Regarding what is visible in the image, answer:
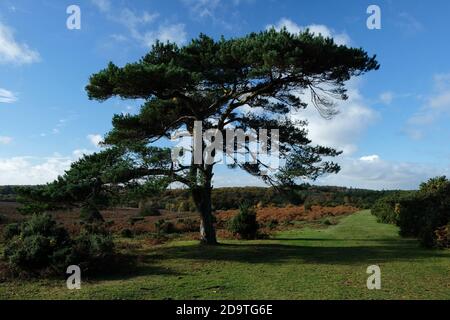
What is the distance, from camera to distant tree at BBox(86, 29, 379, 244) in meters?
14.7

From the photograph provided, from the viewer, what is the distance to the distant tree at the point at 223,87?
14.7 meters

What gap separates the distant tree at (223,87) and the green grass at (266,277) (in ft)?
10.0

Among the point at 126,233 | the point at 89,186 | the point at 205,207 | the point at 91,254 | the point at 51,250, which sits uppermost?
the point at 89,186

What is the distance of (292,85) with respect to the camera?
17.1 metres

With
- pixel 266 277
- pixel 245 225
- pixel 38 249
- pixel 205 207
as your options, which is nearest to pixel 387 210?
pixel 245 225

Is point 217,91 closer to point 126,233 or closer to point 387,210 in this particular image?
point 126,233

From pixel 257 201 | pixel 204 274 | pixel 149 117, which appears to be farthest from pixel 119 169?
pixel 257 201

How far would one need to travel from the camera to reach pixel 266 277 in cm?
1086

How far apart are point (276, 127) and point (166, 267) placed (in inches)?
325

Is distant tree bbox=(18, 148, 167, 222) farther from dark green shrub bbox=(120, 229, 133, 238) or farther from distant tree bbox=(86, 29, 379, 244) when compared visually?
dark green shrub bbox=(120, 229, 133, 238)

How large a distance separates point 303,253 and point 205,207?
447 cm

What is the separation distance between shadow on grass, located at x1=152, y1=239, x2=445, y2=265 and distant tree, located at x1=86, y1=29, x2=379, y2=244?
210cm

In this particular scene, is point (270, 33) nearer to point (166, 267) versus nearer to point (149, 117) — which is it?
point (149, 117)

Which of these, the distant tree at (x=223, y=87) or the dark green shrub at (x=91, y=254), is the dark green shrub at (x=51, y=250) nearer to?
the dark green shrub at (x=91, y=254)
